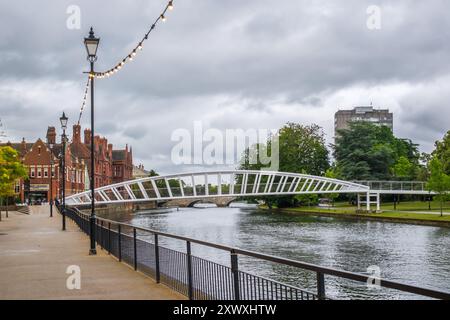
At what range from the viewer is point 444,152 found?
232ft

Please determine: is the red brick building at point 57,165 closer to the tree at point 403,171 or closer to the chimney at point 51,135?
the chimney at point 51,135

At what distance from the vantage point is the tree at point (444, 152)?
67.8 meters

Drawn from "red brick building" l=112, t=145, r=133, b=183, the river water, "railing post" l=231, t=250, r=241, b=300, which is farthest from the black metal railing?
"red brick building" l=112, t=145, r=133, b=183

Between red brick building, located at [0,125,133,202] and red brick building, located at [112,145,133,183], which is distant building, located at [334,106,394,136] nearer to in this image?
red brick building, located at [112,145,133,183]

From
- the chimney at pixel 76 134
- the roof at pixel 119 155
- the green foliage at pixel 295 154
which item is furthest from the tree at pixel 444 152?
the roof at pixel 119 155

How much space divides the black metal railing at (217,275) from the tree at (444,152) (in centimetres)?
6129

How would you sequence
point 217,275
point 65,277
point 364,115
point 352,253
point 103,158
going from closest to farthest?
point 217,275
point 65,277
point 352,253
point 103,158
point 364,115

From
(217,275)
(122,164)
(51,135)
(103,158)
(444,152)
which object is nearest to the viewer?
(217,275)

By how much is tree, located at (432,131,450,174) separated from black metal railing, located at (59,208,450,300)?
6129 cm

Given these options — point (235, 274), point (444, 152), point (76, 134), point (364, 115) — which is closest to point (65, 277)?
point (235, 274)

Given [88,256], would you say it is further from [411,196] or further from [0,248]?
[411,196]

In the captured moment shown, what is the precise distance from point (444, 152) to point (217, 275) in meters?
68.4

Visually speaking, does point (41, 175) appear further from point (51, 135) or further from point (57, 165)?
point (51, 135)

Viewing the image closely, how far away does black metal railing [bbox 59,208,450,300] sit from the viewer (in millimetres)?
5257
